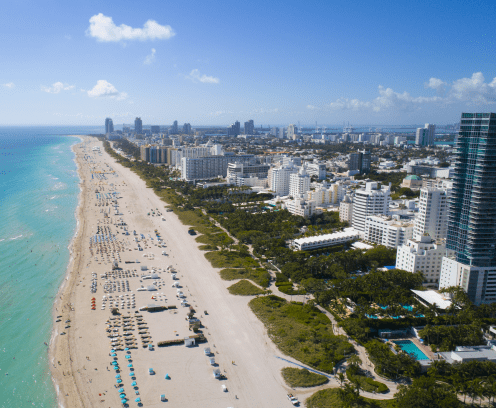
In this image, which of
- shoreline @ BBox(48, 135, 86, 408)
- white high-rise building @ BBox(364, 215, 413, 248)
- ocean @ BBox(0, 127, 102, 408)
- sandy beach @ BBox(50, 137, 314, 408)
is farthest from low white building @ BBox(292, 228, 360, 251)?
ocean @ BBox(0, 127, 102, 408)

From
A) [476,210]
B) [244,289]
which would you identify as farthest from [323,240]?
[476,210]

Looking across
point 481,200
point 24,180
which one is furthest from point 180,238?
point 24,180

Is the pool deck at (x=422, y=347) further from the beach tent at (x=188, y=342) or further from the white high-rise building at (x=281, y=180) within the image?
the white high-rise building at (x=281, y=180)

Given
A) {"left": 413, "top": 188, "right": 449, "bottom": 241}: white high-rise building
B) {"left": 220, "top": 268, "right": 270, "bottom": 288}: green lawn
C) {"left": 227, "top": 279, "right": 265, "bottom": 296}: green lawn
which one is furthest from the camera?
{"left": 413, "top": 188, "right": 449, "bottom": 241}: white high-rise building

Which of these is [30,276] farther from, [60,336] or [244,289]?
[244,289]

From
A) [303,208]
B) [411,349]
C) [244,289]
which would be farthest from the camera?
[303,208]

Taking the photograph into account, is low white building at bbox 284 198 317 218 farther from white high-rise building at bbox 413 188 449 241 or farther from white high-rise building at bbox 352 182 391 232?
white high-rise building at bbox 413 188 449 241
